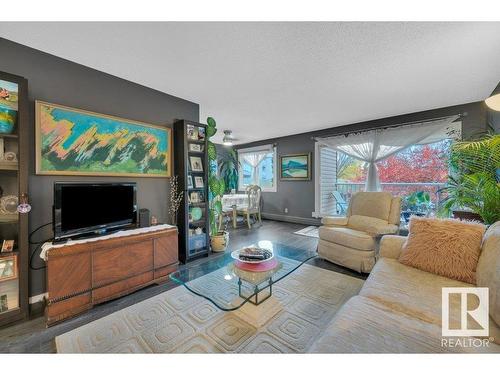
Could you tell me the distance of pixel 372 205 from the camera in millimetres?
2809

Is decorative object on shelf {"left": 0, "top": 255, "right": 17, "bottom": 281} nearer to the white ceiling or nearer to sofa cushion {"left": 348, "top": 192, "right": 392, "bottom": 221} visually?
the white ceiling

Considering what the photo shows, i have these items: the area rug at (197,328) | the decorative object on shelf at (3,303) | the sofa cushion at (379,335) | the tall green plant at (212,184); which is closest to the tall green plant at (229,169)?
the tall green plant at (212,184)

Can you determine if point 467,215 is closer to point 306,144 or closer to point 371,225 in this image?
point 371,225

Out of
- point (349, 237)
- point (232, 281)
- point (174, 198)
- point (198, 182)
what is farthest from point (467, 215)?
point (174, 198)

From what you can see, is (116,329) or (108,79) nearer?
(116,329)

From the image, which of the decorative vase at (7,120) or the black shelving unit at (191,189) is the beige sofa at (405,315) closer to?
the black shelving unit at (191,189)

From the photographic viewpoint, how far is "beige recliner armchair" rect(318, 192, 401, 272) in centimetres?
237

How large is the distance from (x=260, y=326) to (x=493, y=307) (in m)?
1.30

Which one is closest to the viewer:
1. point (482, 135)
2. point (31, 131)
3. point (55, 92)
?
point (31, 131)

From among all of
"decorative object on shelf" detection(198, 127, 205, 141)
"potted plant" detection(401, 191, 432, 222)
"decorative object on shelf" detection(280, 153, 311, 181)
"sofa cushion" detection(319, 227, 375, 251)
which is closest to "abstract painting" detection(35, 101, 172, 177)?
"decorative object on shelf" detection(198, 127, 205, 141)
